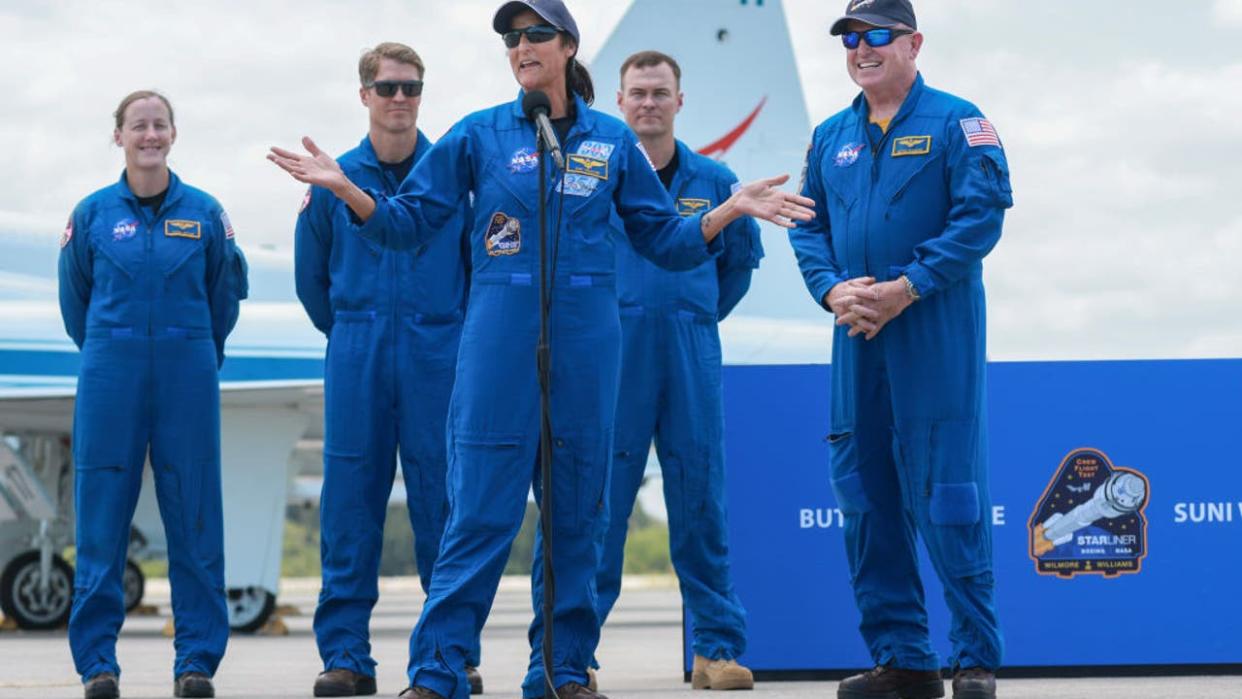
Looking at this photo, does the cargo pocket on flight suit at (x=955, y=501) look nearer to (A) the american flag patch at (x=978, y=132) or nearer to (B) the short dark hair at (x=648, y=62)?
(A) the american flag patch at (x=978, y=132)

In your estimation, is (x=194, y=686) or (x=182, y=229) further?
(x=182, y=229)

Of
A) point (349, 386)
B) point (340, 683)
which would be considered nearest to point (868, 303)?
point (349, 386)

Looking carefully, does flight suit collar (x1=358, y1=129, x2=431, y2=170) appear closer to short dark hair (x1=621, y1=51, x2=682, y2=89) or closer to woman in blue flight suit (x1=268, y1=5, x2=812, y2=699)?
short dark hair (x1=621, y1=51, x2=682, y2=89)

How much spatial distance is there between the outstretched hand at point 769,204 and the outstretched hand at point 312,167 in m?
1.08

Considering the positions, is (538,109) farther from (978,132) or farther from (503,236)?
(978,132)

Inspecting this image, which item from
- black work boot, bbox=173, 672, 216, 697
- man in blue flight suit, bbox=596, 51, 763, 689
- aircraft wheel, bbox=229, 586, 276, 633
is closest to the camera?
black work boot, bbox=173, 672, 216, 697

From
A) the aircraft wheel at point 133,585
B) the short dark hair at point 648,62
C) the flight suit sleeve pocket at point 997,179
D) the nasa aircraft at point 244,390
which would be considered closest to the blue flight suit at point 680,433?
the short dark hair at point 648,62

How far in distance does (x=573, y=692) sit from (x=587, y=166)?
1.47m

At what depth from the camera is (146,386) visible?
18.9 feet

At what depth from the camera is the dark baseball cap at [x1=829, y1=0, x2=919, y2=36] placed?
4.78m

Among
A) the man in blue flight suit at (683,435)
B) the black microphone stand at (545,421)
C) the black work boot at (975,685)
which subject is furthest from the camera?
the man in blue flight suit at (683,435)

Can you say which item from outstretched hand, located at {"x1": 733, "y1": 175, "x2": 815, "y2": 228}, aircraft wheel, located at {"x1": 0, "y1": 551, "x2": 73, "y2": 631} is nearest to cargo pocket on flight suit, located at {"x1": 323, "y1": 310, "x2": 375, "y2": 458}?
outstretched hand, located at {"x1": 733, "y1": 175, "x2": 815, "y2": 228}

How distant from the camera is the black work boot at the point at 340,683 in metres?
5.46

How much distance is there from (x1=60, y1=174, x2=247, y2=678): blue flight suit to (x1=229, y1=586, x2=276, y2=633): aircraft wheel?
6.25 meters
